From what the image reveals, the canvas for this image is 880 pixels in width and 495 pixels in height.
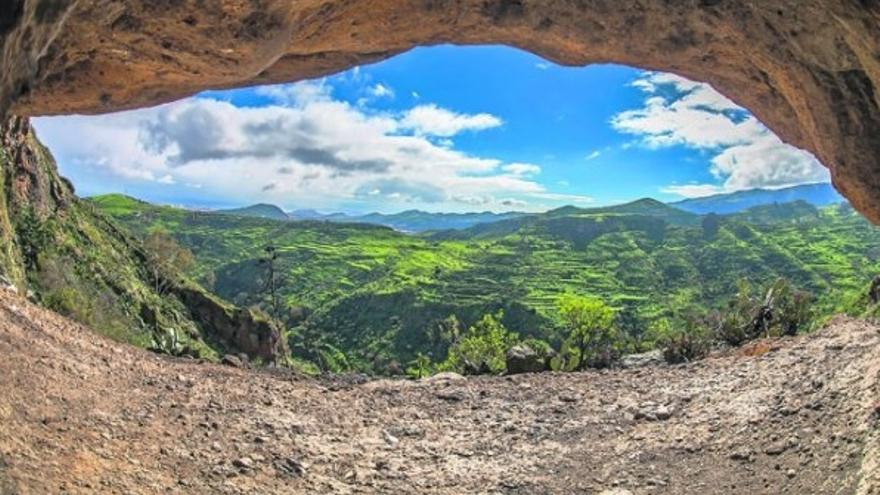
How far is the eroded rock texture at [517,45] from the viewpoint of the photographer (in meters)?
10.2

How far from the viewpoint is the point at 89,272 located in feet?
151

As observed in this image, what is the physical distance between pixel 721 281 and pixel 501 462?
180m

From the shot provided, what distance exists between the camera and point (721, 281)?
586 feet

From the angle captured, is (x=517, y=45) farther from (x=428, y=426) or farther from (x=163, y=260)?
(x=163, y=260)

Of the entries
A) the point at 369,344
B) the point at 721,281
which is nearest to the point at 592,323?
the point at 369,344

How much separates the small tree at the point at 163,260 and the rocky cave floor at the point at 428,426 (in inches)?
1729

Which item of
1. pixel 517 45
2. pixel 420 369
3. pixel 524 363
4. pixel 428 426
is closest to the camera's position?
pixel 517 45

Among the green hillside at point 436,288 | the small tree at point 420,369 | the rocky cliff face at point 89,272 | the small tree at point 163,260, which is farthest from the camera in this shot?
the green hillside at point 436,288

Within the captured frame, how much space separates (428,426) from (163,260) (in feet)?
179

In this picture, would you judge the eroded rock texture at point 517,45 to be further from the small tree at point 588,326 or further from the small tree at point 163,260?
the small tree at point 163,260

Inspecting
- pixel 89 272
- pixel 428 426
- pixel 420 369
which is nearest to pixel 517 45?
pixel 428 426

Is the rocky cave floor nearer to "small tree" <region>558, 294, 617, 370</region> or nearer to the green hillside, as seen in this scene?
"small tree" <region>558, 294, 617, 370</region>

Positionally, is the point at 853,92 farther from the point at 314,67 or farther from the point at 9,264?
the point at 9,264

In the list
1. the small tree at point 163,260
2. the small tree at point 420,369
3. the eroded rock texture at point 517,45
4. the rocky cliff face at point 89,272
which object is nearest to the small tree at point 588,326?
the small tree at point 420,369
